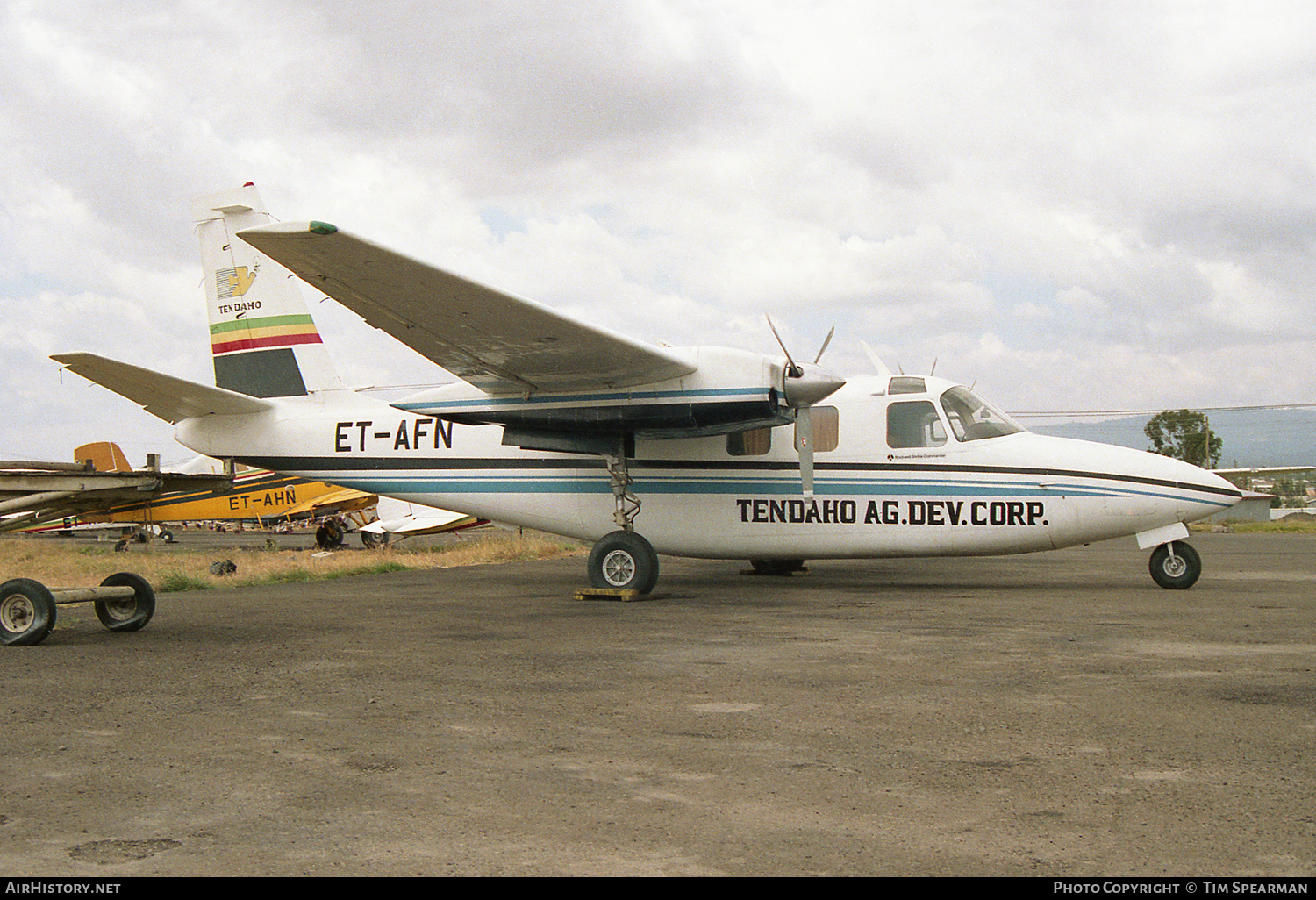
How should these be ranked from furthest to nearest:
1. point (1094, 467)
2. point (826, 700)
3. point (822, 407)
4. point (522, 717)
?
point (822, 407) → point (1094, 467) → point (826, 700) → point (522, 717)

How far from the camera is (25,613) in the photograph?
26.4 feet

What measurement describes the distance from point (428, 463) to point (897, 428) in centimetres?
665

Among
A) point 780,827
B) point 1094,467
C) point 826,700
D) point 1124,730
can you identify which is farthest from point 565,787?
point 1094,467

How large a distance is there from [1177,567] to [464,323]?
912 cm

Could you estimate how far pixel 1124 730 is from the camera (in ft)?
15.5

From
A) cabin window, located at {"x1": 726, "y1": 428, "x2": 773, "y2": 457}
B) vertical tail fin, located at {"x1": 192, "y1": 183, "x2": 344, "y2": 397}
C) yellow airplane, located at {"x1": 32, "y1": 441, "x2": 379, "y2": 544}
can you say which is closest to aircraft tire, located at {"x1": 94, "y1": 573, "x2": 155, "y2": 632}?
vertical tail fin, located at {"x1": 192, "y1": 183, "x2": 344, "y2": 397}

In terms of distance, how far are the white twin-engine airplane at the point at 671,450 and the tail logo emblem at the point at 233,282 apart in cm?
36

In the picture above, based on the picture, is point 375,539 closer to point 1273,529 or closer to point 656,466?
A: point 656,466

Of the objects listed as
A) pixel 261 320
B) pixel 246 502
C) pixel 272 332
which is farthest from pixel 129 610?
pixel 246 502

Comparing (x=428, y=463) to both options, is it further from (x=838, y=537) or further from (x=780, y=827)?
(x=780, y=827)

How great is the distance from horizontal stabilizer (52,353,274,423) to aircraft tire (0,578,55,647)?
281 cm

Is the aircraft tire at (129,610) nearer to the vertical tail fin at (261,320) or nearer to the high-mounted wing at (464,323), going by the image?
the high-mounted wing at (464,323)

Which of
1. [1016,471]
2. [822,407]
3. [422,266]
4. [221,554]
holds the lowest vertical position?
[221,554]

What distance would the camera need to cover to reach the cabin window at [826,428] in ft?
42.3
